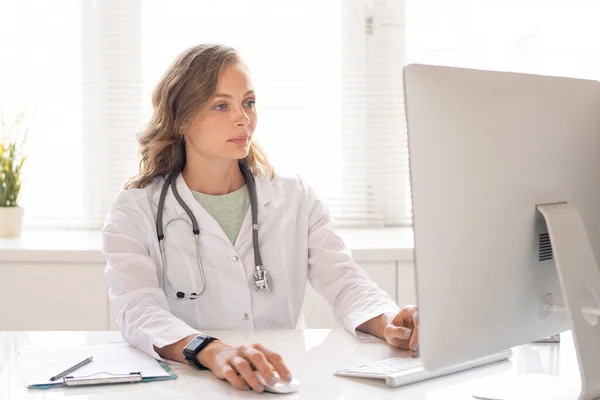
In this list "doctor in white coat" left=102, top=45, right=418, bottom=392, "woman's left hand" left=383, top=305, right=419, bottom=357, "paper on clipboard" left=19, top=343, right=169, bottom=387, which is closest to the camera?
"paper on clipboard" left=19, top=343, right=169, bottom=387

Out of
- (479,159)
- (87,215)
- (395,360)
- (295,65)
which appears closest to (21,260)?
(87,215)

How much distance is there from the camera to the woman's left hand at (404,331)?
1.66 metres

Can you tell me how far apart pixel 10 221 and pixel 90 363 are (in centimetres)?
175

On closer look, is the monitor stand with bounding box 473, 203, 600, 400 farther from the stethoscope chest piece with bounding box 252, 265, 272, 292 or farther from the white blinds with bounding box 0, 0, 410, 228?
the white blinds with bounding box 0, 0, 410, 228

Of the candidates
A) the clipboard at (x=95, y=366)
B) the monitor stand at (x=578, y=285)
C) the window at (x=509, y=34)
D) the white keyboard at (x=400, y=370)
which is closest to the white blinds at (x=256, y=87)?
the window at (x=509, y=34)

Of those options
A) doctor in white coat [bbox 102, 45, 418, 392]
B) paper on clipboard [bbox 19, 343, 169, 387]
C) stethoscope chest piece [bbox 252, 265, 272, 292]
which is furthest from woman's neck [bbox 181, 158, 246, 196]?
paper on clipboard [bbox 19, 343, 169, 387]

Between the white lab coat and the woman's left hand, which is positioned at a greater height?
the white lab coat

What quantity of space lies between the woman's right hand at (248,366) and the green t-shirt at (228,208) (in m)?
0.67

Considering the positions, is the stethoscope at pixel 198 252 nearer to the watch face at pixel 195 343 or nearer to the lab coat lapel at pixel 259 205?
the lab coat lapel at pixel 259 205

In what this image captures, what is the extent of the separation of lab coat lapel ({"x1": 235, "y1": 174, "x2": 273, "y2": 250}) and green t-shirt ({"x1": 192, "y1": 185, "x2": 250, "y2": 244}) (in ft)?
0.10

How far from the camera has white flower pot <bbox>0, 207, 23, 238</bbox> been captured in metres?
3.17

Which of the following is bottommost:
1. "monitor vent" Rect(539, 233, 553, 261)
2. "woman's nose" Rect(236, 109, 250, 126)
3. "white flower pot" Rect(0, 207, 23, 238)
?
"monitor vent" Rect(539, 233, 553, 261)

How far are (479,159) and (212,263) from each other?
1.03 metres

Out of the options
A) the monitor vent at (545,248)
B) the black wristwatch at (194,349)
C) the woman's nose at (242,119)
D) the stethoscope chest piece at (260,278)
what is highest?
the woman's nose at (242,119)
